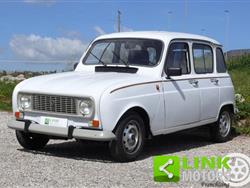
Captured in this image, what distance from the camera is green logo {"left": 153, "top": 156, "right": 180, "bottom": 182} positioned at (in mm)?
6781

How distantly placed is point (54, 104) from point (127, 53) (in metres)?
1.81

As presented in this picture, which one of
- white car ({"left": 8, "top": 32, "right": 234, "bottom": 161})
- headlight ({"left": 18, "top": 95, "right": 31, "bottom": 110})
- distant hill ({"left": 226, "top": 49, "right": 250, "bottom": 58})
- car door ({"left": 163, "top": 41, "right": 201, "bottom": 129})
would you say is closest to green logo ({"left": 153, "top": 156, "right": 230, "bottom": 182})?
white car ({"left": 8, "top": 32, "right": 234, "bottom": 161})

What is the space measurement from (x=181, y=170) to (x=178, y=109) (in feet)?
5.52

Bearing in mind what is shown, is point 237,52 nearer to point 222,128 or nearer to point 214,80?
point 222,128

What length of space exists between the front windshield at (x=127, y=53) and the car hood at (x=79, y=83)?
1.52ft

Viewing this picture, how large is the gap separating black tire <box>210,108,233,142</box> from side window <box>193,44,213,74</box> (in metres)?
0.93

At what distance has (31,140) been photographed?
28.9 feet

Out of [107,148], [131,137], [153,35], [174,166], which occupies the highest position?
[153,35]

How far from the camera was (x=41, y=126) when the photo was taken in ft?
26.0

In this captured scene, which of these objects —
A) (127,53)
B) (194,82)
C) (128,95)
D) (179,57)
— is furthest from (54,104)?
(194,82)

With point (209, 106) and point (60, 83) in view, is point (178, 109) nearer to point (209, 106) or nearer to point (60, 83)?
point (209, 106)

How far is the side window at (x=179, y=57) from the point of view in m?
9.00

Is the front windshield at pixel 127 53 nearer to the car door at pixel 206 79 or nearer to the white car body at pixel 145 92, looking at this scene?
the white car body at pixel 145 92

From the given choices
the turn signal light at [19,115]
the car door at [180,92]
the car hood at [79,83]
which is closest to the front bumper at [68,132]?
the turn signal light at [19,115]
